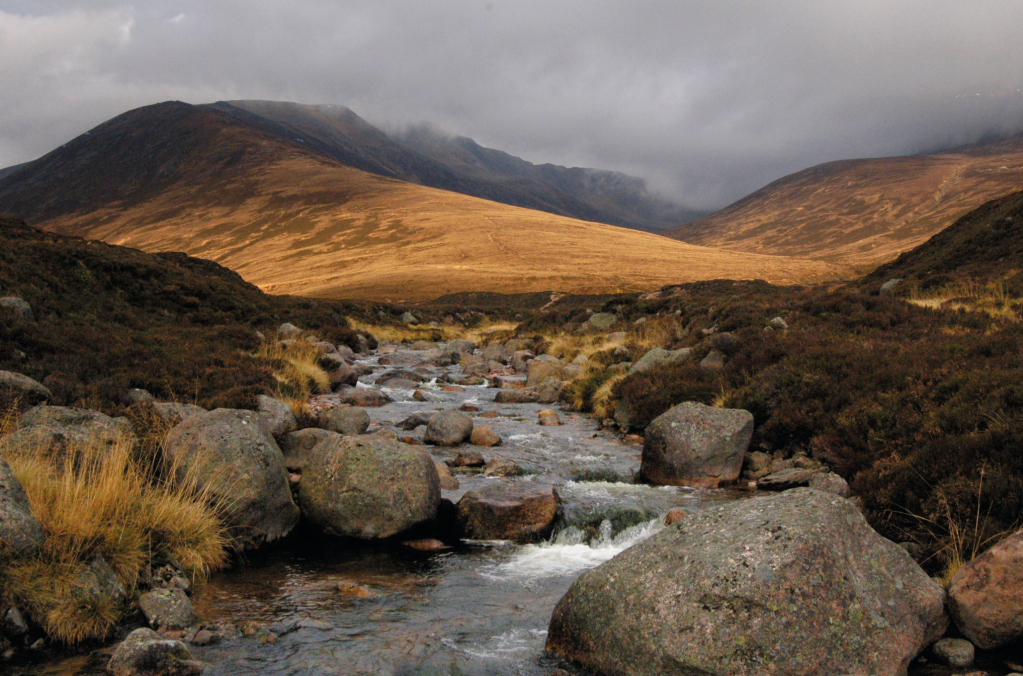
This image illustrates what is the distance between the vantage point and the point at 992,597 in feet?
18.3

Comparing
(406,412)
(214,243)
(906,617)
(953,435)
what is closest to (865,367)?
(953,435)

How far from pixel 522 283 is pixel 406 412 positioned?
70250 millimetres

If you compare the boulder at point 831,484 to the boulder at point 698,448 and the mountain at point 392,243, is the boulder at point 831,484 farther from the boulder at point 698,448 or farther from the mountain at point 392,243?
the mountain at point 392,243

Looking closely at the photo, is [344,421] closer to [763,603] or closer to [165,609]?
[165,609]

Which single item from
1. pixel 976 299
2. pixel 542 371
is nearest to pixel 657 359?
pixel 542 371

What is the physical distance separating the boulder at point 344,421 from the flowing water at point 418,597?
3131 mm

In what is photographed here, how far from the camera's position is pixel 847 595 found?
17.9 ft

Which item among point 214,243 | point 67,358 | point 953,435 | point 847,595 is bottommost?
point 847,595

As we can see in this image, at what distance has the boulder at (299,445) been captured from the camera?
11.0 metres

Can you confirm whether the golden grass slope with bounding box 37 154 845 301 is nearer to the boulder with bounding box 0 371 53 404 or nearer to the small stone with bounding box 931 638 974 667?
the boulder with bounding box 0 371 53 404

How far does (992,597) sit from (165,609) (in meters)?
8.13

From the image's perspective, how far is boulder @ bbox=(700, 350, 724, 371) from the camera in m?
17.1

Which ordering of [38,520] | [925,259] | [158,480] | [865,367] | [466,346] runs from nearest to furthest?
[38,520] < [158,480] < [865,367] < [925,259] < [466,346]

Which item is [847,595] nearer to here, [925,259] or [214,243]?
[925,259]
